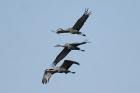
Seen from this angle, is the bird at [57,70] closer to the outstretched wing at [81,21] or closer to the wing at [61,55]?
the wing at [61,55]

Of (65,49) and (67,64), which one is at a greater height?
(65,49)

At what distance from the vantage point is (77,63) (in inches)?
1740

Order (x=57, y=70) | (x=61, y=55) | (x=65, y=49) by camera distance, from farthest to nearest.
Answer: (x=61, y=55)
(x=65, y=49)
(x=57, y=70)

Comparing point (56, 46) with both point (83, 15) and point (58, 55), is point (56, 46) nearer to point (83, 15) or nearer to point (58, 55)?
point (58, 55)

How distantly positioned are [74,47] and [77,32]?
4.81 feet

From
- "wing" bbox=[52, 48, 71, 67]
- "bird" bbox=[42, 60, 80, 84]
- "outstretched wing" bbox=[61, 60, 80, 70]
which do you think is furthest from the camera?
"wing" bbox=[52, 48, 71, 67]

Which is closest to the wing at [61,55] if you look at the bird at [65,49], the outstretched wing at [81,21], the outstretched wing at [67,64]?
the bird at [65,49]

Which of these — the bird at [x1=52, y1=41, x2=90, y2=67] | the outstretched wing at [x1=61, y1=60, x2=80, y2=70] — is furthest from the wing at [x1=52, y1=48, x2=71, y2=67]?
the outstretched wing at [x1=61, y1=60, x2=80, y2=70]

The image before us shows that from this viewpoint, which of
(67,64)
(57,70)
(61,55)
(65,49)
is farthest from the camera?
(61,55)

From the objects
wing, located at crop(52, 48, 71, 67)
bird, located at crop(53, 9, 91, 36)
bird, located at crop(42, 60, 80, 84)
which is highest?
bird, located at crop(53, 9, 91, 36)

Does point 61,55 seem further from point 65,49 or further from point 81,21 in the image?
point 81,21

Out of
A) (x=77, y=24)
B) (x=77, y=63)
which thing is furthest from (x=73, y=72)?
(x=77, y=24)

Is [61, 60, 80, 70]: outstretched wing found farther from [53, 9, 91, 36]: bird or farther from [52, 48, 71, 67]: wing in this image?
[53, 9, 91, 36]: bird

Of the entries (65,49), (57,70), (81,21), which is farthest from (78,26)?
(57,70)
